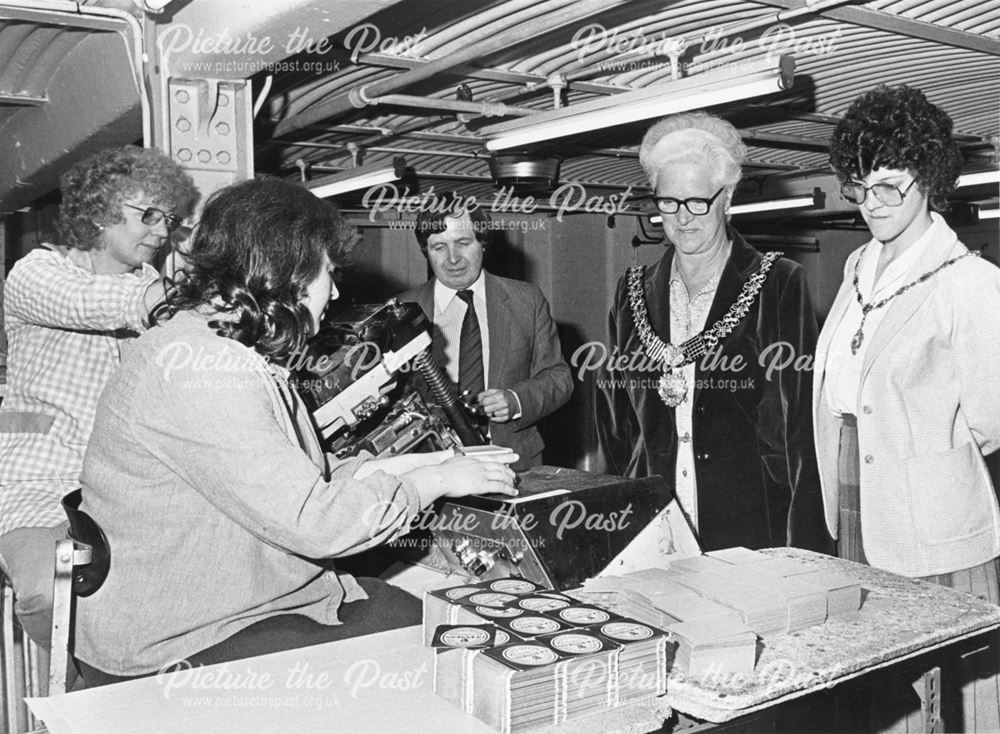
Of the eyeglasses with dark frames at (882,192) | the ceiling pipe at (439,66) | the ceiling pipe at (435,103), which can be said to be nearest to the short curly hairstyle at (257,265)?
the eyeglasses with dark frames at (882,192)

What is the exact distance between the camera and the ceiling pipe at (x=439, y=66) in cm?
306

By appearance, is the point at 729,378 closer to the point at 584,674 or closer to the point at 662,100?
the point at 662,100

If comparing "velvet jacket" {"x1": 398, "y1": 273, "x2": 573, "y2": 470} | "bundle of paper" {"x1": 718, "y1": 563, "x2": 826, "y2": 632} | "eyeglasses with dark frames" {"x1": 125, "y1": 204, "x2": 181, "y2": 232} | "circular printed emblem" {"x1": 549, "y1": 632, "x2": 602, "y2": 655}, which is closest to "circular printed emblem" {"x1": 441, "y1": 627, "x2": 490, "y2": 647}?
"circular printed emblem" {"x1": 549, "y1": 632, "x2": 602, "y2": 655}

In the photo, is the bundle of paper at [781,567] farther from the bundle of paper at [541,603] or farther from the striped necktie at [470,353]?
the striped necktie at [470,353]

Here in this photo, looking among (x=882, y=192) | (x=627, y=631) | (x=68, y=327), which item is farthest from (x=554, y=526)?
(x=68, y=327)

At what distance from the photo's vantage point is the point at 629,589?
1650 mm

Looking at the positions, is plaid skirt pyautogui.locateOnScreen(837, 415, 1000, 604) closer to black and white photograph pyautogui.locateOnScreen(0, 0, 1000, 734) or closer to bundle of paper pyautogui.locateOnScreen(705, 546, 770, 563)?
black and white photograph pyautogui.locateOnScreen(0, 0, 1000, 734)

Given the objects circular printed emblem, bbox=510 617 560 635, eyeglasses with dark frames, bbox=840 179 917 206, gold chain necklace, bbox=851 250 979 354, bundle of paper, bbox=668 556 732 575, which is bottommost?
bundle of paper, bbox=668 556 732 575

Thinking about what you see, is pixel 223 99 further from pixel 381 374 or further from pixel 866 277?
pixel 866 277

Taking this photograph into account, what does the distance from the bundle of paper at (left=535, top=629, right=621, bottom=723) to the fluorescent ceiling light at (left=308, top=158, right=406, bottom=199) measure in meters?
3.55

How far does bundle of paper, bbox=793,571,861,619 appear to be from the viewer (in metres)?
1.69

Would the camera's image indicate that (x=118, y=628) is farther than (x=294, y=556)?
No

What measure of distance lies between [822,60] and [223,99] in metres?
2.66

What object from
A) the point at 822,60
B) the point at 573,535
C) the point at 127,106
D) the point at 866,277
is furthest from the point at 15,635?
the point at 822,60
